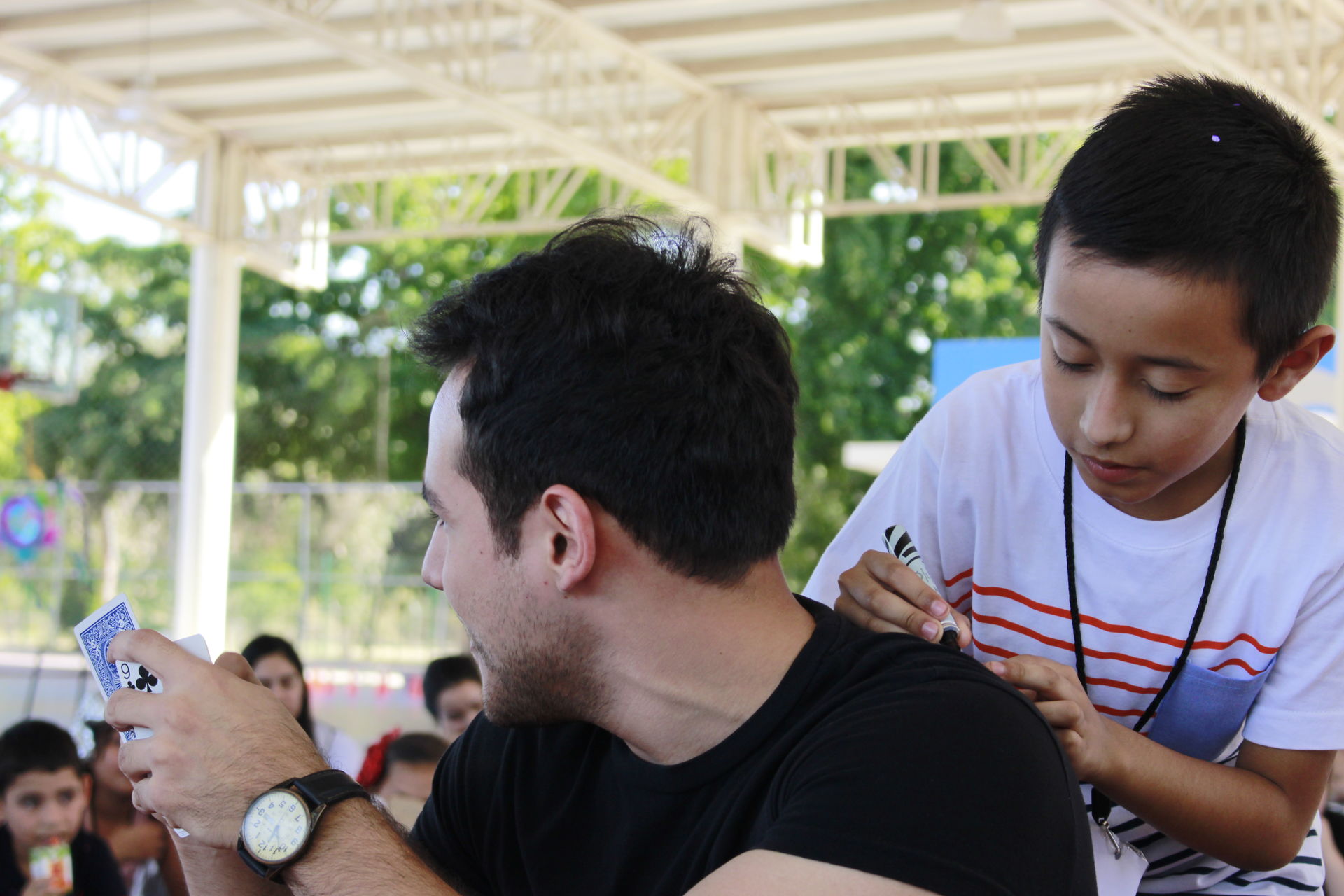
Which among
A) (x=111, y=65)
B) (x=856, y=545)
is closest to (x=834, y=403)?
(x=111, y=65)

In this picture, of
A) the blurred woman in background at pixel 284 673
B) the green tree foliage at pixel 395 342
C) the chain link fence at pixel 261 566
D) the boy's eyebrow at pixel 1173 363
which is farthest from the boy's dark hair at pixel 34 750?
the green tree foliage at pixel 395 342

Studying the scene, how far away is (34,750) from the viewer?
4.48 metres

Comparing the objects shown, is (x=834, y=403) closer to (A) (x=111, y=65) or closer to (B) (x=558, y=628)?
(A) (x=111, y=65)

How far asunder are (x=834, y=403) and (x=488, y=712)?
1911cm

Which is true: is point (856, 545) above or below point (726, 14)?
below

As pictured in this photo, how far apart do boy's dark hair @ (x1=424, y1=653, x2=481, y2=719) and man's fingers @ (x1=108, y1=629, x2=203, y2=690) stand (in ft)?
14.6

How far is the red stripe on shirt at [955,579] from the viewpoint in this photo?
180 cm

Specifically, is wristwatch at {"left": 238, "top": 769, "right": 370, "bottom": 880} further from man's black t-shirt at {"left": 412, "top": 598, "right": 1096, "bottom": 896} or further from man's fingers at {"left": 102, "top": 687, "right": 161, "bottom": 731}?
man's black t-shirt at {"left": 412, "top": 598, "right": 1096, "bottom": 896}

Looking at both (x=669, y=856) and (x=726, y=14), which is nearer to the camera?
(x=669, y=856)

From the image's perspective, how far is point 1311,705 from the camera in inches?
63.5

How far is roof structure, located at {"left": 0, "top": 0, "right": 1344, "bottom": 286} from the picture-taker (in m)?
9.40

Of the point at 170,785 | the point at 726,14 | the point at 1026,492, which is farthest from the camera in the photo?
the point at 726,14

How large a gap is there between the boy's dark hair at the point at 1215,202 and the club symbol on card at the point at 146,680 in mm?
1051

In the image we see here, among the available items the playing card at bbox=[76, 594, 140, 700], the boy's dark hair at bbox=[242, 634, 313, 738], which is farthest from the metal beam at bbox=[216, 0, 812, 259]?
the playing card at bbox=[76, 594, 140, 700]
